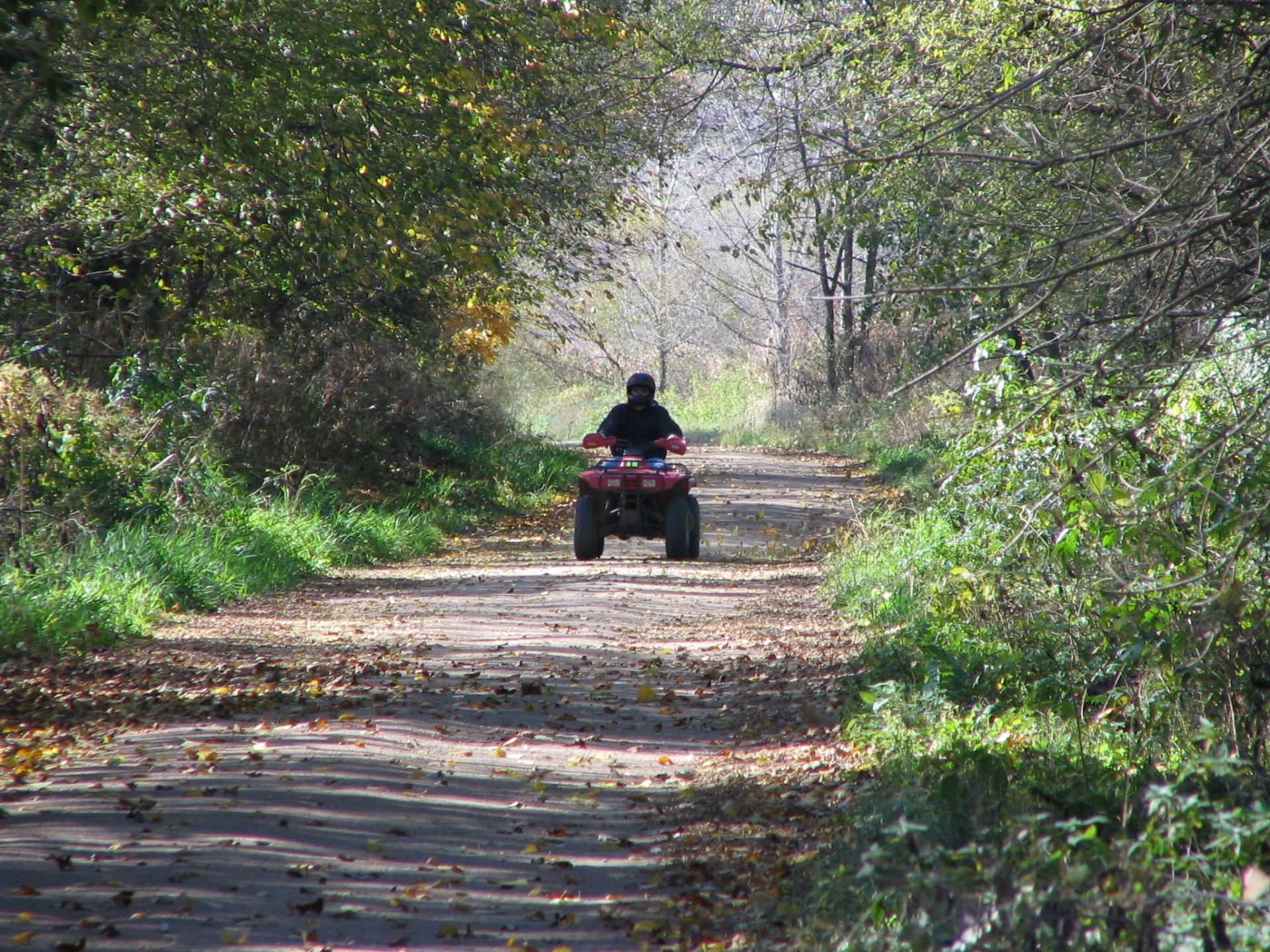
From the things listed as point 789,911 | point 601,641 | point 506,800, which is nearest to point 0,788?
point 506,800

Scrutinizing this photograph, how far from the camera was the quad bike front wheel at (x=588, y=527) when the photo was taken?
13086mm

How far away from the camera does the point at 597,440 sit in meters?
12.8

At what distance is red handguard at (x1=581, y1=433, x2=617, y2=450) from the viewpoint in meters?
12.5

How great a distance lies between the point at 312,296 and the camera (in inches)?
644

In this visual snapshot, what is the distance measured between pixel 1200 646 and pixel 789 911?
228 centimetres

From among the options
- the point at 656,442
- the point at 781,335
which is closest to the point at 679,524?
the point at 656,442

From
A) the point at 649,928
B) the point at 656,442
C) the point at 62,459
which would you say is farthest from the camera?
the point at 656,442

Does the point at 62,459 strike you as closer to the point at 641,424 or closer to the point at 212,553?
the point at 212,553

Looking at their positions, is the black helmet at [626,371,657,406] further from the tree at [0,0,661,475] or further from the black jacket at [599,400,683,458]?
the tree at [0,0,661,475]

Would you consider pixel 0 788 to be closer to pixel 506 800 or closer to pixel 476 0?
pixel 506 800

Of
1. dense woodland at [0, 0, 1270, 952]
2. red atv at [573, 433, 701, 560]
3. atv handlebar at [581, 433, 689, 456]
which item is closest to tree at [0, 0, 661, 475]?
dense woodland at [0, 0, 1270, 952]

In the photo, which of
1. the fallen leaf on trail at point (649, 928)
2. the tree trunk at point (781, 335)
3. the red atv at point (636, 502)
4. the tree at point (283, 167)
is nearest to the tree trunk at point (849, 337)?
the tree trunk at point (781, 335)

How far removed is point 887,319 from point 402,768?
7732 mm

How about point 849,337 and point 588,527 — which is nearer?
point 588,527
